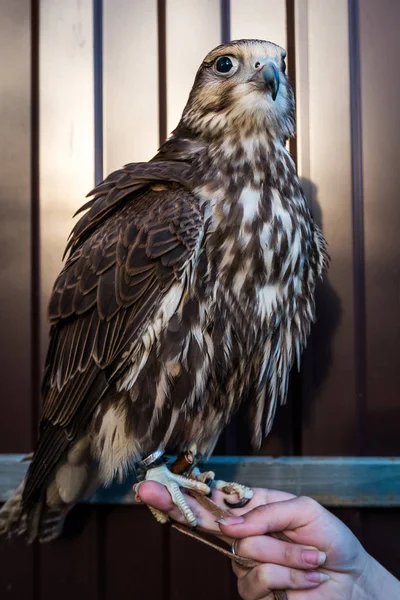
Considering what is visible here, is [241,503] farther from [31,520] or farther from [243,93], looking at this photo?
[243,93]

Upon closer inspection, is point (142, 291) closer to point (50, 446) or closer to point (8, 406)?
point (50, 446)

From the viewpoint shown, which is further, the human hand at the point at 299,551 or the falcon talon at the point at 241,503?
the falcon talon at the point at 241,503

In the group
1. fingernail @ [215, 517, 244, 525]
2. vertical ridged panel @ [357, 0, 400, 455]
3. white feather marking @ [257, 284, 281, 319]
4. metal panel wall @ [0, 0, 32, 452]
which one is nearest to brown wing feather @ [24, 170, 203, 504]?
white feather marking @ [257, 284, 281, 319]

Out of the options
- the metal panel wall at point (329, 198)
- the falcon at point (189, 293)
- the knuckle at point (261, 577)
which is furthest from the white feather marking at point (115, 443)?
the metal panel wall at point (329, 198)

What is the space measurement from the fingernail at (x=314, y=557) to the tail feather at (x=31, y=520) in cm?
87

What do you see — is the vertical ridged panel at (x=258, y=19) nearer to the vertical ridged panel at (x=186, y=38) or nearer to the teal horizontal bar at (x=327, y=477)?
the vertical ridged panel at (x=186, y=38)

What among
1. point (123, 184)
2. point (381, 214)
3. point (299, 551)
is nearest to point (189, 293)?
point (123, 184)

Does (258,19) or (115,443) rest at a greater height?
(258,19)

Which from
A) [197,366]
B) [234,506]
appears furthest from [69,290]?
[234,506]

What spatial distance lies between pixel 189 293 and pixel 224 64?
0.73 meters

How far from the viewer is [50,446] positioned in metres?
1.42

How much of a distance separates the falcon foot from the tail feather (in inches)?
17.9

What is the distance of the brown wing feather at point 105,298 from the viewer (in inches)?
47.8

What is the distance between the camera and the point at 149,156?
1.78 meters
